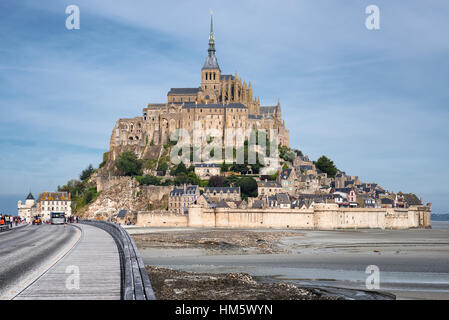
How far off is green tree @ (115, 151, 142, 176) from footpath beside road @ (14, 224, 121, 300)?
9022 centimetres

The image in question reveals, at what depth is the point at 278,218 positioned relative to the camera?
83.9 metres

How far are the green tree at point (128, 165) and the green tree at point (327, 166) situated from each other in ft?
128

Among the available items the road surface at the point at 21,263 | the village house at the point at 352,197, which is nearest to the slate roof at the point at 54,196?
the village house at the point at 352,197

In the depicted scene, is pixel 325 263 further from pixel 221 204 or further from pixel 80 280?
pixel 221 204

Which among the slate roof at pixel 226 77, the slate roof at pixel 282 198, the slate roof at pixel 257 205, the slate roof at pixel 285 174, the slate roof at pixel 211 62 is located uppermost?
the slate roof at pixel 211 62

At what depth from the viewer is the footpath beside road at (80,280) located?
14305 millimetres

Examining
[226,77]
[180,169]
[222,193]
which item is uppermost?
[226,77]

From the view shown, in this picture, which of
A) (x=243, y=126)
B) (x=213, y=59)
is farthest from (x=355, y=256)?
(x=213, y=59)

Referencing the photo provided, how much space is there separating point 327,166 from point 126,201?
4561 centimetres

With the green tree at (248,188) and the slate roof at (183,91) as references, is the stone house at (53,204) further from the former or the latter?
the slate roof at (183,91)

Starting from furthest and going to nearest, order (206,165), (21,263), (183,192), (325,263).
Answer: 1. (206,165)
2. (183,192)
3. (325,263)
4. (21,263)

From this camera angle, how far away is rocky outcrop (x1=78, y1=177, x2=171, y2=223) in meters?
98.8

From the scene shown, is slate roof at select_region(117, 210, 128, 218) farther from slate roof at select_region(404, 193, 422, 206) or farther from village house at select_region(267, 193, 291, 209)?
slate roof at select_region(404, 193, 422, 206)

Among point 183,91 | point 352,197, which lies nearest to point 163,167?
point 183,91
